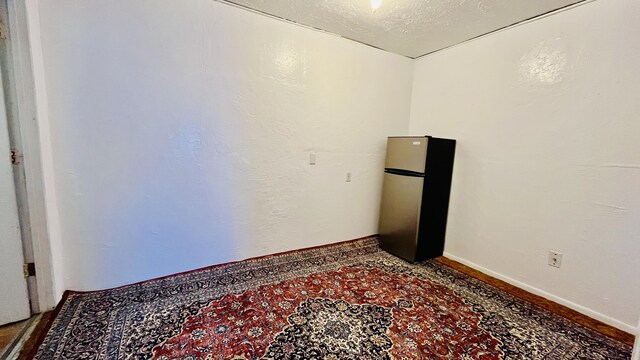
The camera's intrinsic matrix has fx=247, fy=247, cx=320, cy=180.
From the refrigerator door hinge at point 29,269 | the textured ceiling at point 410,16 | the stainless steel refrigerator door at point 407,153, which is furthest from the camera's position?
the stainless steel refrigerator door at point 407,153

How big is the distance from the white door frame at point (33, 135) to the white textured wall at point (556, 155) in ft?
11.2

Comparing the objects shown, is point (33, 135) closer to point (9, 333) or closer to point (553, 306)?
point (9, 333)

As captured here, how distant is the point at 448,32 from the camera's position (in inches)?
94.8

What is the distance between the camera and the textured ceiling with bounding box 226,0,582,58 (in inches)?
77.4

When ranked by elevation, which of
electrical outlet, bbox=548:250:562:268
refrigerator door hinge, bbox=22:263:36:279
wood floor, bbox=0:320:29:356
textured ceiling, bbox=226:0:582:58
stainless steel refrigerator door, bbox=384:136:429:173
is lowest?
wood floor, bbox=0:320:29:356

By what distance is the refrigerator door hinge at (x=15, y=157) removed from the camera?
1505 millimetres

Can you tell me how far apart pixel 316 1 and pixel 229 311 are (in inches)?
96.7

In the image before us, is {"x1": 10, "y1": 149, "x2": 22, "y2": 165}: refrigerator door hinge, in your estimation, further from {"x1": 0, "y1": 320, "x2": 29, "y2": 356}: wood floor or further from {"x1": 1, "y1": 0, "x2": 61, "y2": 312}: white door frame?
{"x1": 0, "y1": 320, "x2": 29, "y2": 356}: wood floor

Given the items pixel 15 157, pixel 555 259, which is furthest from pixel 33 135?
pixel 555 259

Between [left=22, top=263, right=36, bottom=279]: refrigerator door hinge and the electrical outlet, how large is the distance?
3.77m

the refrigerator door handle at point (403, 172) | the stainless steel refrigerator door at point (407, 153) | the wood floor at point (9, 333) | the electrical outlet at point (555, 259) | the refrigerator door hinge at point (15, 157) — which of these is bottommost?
the wood floor at point (9, 333)

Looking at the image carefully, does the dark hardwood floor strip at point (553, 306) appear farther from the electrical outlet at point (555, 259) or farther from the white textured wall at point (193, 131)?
the white textured wall at point (193, 131)

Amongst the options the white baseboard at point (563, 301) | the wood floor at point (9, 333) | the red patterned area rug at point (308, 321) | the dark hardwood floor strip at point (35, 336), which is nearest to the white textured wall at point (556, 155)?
the white baseboard at point (563, 301)

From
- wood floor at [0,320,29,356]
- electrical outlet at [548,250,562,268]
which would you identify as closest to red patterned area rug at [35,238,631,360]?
wood floor at [0,320,29,356]
